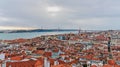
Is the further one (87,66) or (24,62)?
(87,66)

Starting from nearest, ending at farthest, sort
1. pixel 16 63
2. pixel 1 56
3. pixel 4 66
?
pixel 4 66 < pixel 16 63 < pixel 1 56

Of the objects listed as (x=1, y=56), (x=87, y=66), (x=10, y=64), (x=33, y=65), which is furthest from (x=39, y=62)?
(x=1, y=56)

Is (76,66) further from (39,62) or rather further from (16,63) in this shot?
(16,63)

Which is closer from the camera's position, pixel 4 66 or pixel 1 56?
pixel 4 66

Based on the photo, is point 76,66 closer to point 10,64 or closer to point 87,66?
point 87,66

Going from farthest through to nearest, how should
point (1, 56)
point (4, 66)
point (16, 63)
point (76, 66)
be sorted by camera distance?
point (1, 56) → point (76, 66) → point (16, 63) → point (4, 66)

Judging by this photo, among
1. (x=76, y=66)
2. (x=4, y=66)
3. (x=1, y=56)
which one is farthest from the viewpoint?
(x=1, y=56)

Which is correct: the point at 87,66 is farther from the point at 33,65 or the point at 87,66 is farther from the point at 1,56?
the point at 1,56

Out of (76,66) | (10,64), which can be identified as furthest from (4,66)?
(76,66)

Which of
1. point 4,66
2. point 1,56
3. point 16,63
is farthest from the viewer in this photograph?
point 1,56
